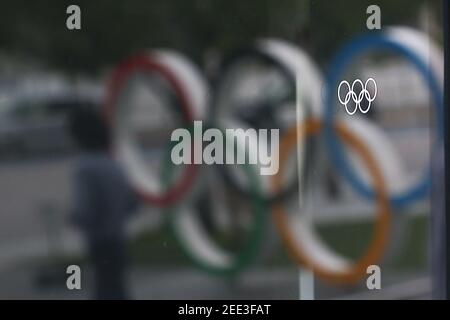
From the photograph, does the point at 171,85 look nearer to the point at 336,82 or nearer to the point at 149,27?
the point at 149,27

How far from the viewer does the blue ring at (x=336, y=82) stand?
13.2 feet

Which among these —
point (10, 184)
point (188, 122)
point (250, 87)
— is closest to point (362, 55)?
point (250, 87)

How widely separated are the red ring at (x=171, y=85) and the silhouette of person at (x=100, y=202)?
5 centimetres

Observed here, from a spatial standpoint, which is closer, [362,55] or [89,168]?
[89,168]

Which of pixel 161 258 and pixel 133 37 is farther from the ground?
pixel 133 37

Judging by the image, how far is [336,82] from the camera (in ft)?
13.2

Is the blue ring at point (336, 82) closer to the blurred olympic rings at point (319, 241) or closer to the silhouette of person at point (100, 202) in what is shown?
the blurred olympic rings at point (319, 241)

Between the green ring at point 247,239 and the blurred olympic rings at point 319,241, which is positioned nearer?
the green ring at point 247,239

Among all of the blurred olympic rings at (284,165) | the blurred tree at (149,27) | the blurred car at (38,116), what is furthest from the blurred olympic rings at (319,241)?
the blurred car at (38,116)

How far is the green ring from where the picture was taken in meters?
3.83

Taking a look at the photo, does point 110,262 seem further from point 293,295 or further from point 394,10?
point 394,10

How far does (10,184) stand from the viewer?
3701 millimetres

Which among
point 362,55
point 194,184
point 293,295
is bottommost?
point 293,295

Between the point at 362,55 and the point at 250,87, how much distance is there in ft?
1.57
